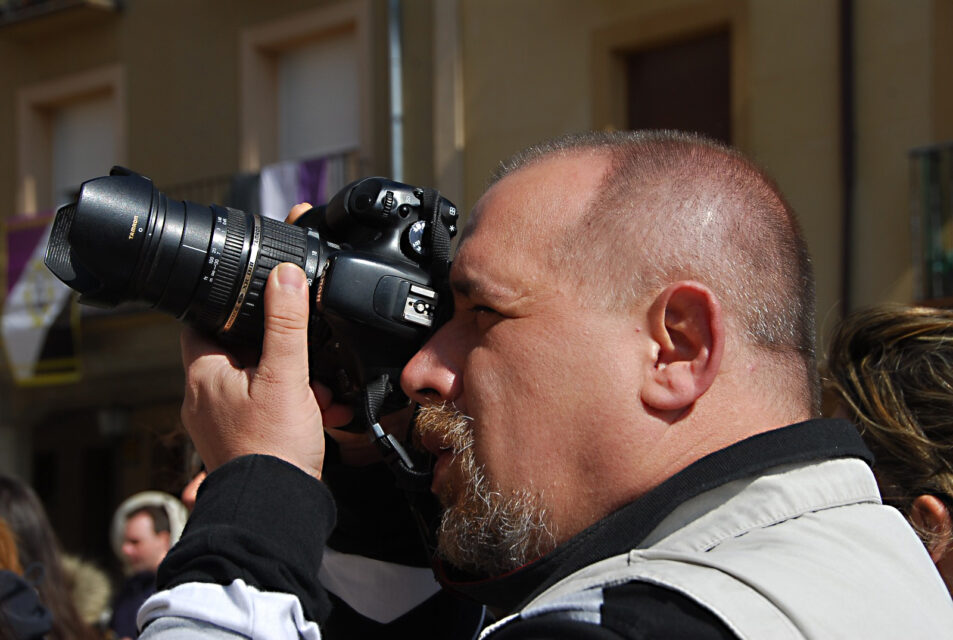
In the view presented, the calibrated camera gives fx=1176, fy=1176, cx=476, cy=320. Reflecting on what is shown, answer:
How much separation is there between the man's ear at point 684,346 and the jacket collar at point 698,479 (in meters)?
0.11

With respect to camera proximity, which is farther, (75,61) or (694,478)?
(75,61)

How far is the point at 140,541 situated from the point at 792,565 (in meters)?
4.35

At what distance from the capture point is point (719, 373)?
4.42 feet

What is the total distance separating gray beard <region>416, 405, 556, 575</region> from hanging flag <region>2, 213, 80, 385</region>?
10075 millimetres

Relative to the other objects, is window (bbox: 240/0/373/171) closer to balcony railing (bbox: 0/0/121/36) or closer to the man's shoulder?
balcony railing (bbox: 0/0/121/36)

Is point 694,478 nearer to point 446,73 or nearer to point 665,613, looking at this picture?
point 665,613

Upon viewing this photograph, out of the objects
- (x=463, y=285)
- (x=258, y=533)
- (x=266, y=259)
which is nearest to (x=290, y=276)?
(x=266, y=259)

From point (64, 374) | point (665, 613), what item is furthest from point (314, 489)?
point (64, 374)

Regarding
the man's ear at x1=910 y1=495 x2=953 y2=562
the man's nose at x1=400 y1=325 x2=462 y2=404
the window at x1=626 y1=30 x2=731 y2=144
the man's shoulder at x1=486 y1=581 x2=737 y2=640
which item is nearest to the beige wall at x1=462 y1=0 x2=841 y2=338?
the window at x1=626 y1=30 x2=731 y2=144

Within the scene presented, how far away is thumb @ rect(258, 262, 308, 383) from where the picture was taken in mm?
1569

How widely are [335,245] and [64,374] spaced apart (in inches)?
391

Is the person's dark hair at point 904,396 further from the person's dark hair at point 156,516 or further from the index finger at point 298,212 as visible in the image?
the person's dark hair at point 156,516

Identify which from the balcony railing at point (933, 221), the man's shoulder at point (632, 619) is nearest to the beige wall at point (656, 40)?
the balcony railing at point (933, 221)

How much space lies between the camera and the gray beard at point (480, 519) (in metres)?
1.35
